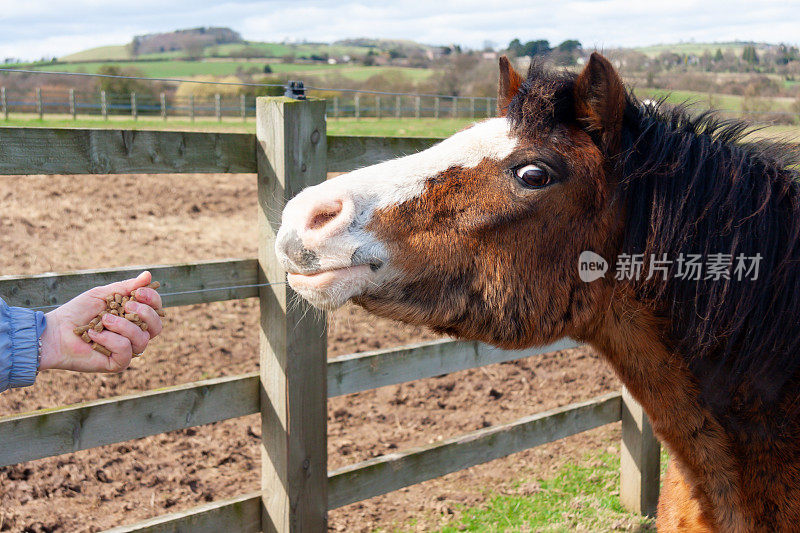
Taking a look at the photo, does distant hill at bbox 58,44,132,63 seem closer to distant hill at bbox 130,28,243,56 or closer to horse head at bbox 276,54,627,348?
distant hill at bbox 130,28,243,56

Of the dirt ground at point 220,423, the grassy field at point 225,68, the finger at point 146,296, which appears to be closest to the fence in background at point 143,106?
the grassy field at point 225,68

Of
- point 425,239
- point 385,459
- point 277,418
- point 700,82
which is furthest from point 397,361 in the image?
point 700,82

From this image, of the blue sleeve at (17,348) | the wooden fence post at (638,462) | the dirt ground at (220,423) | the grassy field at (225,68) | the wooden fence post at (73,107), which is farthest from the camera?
the grassy field at (225,68)

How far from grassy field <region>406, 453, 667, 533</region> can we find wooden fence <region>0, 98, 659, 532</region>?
2.79 feet

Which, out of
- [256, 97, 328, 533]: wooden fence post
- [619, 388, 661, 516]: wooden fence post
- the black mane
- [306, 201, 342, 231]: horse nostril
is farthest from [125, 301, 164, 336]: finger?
[619, 388, 661, 516]: wooden fence post

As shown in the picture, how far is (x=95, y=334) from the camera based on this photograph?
71.5 inches

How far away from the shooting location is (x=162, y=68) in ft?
185

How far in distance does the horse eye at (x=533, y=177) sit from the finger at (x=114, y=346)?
52.0 inches

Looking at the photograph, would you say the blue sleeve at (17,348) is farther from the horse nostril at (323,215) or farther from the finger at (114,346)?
the horse nostril at (323,215)

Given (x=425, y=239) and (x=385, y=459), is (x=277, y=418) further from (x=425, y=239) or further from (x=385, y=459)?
(x=425, y=239)

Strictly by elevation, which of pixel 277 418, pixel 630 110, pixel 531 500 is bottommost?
pixel 531 500

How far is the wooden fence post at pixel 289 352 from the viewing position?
282 cm

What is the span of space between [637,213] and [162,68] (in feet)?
201

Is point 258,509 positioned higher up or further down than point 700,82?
further down
